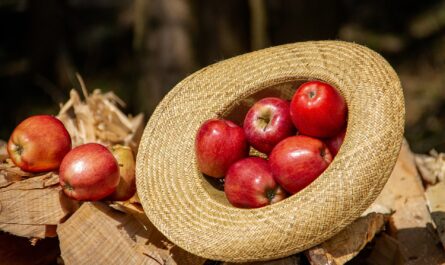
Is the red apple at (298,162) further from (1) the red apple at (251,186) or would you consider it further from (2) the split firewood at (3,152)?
(2) the split firewood at (3,152)

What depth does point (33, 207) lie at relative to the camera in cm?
290

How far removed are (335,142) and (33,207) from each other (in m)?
1.33

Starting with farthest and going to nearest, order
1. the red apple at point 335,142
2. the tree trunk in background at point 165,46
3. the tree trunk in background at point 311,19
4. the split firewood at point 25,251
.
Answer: the tree trunk in background at point 165,46
the tree trunk in background at point 311,19
the split firewood at point 25,251
the red apple at point 335,142

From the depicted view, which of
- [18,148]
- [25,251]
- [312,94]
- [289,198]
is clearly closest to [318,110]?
[312,94]

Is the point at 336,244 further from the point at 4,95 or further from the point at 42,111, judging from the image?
the point at 4,95

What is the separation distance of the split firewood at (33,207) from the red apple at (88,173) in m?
0.10

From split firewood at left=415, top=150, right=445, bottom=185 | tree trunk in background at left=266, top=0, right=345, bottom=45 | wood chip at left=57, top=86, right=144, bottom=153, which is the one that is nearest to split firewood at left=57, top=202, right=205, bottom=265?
wood chip at left=57, top=86, right=144, bottom=153

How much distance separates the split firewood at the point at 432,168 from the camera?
362 centimetres

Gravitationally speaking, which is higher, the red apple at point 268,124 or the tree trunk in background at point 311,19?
the red apple at point 268,124

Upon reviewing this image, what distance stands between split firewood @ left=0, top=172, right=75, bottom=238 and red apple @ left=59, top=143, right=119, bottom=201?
105mm

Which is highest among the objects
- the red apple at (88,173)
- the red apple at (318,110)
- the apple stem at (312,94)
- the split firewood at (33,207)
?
the apple stem at (312,94)

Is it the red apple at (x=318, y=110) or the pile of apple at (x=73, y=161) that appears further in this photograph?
the pile of apple at (x=73, y=161)

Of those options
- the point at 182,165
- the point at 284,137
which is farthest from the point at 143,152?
the point at 284,137

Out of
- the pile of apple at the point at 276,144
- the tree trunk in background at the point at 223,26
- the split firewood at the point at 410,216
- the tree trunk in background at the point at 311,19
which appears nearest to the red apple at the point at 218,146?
the pile of apple at the point at 276,144
